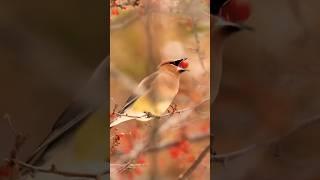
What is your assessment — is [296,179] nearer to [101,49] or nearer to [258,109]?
[258,109]

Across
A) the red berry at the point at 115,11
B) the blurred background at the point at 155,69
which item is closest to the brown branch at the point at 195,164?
the blurred background at the point at 155,69

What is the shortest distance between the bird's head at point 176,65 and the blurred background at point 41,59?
0.24 m

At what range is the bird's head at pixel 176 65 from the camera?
1948 millimetres

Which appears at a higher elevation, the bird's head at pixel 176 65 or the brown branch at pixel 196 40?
the brown branch at pixel 196 40

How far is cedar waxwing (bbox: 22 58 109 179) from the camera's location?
6.20ft

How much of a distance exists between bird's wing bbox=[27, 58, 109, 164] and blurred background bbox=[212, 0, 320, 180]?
1.38 ft

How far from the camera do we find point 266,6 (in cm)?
192

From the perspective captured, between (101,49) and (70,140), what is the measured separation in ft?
1.12

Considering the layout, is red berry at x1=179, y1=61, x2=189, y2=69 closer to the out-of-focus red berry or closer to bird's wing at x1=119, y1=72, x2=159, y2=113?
bird's wing at x1=119, y1=72, x2=159, y2=113

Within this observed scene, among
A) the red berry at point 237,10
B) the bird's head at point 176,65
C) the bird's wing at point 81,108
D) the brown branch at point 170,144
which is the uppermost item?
the red berry at point 237,10

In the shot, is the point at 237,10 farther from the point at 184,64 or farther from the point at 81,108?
the point at 81,108

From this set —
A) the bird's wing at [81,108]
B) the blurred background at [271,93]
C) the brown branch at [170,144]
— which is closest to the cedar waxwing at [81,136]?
the bird's wing at [81,108]

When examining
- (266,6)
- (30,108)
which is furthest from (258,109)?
(30,108)

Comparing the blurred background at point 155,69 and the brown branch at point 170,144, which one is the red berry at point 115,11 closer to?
the blurred background at point 155,69
